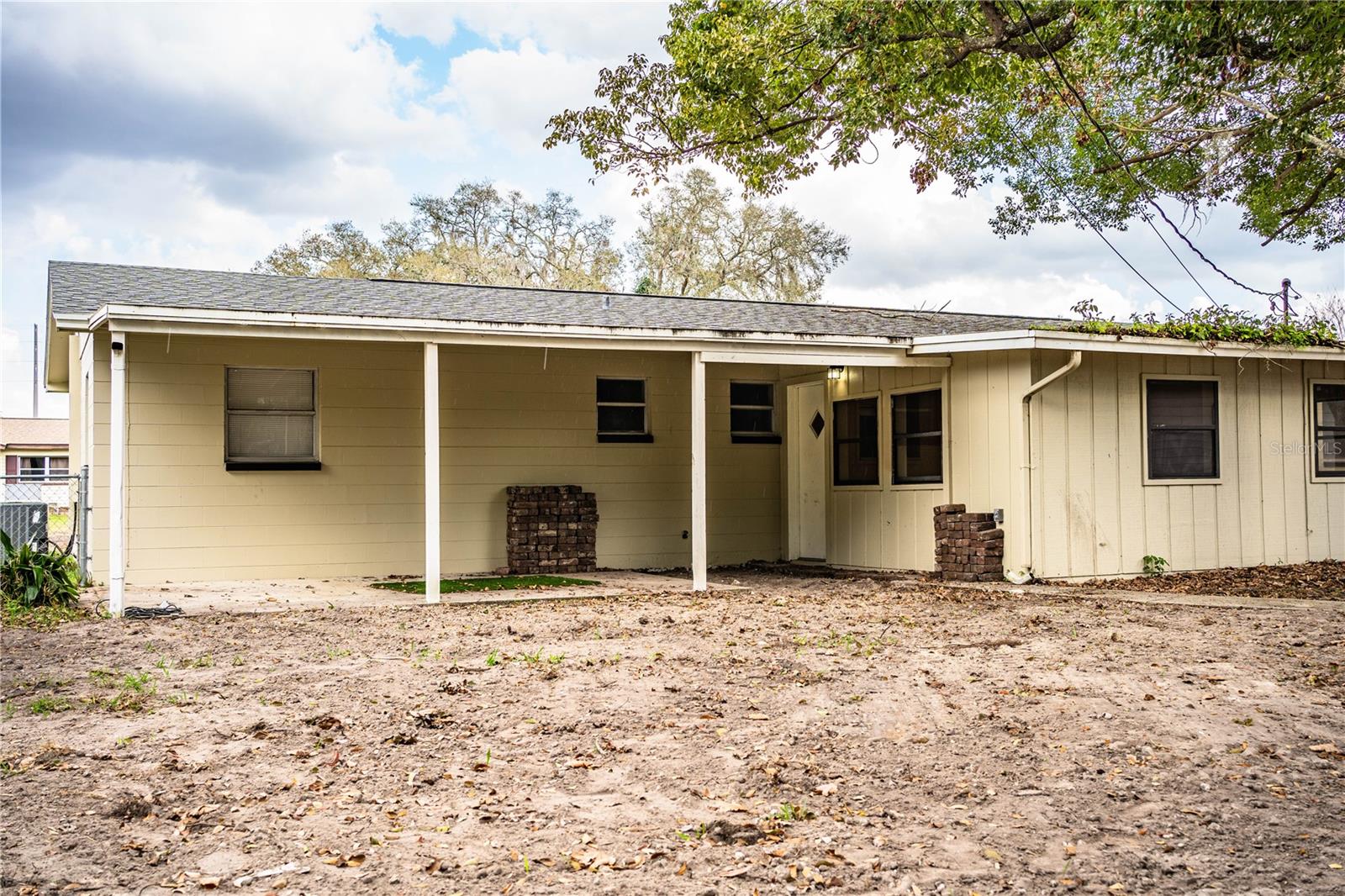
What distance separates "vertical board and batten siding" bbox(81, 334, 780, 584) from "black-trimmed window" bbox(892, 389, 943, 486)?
2089 mm

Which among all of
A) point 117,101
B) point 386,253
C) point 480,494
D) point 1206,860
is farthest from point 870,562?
point 386,253

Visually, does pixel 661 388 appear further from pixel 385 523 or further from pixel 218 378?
pixel 218 378

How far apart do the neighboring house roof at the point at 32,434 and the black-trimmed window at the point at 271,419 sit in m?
29.5

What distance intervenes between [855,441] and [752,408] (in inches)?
63.0

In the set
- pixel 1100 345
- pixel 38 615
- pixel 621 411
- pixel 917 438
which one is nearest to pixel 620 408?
pixel 621 411

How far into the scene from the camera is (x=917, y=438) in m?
11.8

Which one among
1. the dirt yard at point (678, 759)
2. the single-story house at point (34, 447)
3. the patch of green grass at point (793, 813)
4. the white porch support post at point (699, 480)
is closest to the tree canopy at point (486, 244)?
the single-story house at point (34, 447)

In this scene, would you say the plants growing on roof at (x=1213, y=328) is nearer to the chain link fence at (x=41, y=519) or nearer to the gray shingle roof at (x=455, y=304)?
the gray shingle roof at (x=455, y=304)

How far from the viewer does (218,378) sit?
10719 mm

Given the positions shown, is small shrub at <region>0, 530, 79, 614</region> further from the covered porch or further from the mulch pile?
Result: the mulch pile

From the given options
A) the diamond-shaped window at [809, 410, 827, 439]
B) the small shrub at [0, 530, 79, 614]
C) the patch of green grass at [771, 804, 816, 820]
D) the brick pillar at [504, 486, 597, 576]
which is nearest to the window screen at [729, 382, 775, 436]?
the diamond-shaped window at [809, 410, 827, 439]

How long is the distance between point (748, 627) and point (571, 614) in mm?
A: 1547

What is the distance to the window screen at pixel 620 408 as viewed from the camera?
12.8 meters

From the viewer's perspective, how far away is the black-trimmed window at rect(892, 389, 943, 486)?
11570 mm
